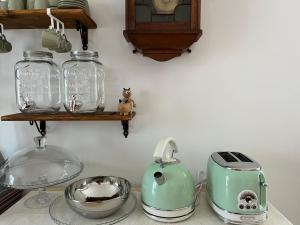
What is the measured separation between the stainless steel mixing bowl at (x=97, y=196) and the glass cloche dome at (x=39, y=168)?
2.8 inches

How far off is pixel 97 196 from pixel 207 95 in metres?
0.63

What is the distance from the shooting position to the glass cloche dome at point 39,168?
91 centimetres

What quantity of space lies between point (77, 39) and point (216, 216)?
0.94m

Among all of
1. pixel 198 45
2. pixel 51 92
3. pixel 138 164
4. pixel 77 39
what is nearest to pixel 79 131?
pixel 51 92

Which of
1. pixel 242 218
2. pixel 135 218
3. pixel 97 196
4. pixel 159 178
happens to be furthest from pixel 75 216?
pixel 242 218

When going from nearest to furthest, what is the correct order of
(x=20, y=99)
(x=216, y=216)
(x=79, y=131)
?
(x=216, y=216) → (x=20, y=99) → (x=79, y=131)

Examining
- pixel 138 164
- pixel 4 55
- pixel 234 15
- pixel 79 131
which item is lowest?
pixel 138 164

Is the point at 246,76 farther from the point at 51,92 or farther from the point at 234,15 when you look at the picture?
the point at 51,92

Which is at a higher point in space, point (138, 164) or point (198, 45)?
point (198, 45)

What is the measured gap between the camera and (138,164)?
114cm

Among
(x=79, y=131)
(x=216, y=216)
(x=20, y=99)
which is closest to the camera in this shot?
(x=216, y=216)

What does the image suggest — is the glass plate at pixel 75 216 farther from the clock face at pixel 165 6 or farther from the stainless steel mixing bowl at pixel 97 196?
the clock face at pixel 165 6

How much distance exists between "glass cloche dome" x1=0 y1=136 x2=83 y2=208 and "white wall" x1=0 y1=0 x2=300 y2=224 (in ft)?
0.45

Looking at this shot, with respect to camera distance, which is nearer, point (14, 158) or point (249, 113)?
point (14, 158)
